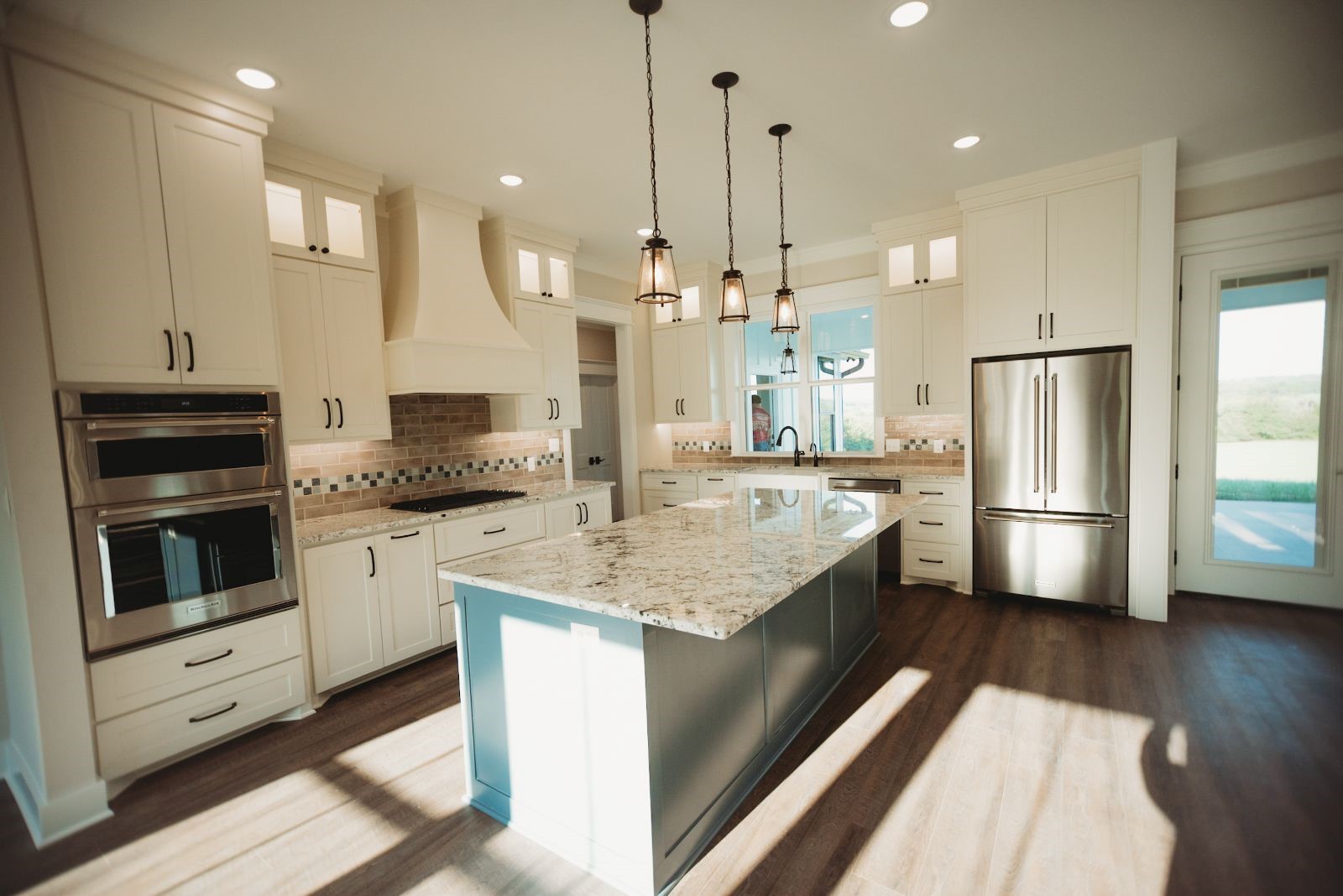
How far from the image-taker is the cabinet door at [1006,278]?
146 inches

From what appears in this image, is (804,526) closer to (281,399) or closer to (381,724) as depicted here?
(381,724)

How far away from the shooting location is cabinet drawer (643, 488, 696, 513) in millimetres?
5488

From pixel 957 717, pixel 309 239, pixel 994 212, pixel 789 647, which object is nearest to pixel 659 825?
pixel 789 647

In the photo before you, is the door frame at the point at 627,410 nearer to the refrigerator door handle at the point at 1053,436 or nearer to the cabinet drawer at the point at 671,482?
the cabinet drawer at the point at 671,482

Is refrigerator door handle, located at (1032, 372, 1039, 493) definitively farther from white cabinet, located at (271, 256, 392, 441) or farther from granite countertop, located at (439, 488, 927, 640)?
white cabinet, located at (271, 256, 392, 441)

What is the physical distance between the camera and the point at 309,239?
9.68 feet

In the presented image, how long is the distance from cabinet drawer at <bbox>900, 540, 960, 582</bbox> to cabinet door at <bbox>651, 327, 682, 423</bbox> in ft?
7.98

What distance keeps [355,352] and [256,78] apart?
129 cm

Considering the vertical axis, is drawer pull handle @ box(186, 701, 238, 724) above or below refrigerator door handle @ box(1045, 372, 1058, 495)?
below

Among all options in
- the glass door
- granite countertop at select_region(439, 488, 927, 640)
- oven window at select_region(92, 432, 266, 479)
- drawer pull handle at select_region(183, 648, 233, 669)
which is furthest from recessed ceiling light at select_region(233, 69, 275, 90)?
the glass door

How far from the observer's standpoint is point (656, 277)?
85.0 inches

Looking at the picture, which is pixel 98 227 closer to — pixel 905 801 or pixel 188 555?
pixel 188 555

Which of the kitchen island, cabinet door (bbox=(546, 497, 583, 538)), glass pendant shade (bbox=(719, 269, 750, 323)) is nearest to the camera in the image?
the kitchen island

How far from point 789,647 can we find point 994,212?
3.30 metres
